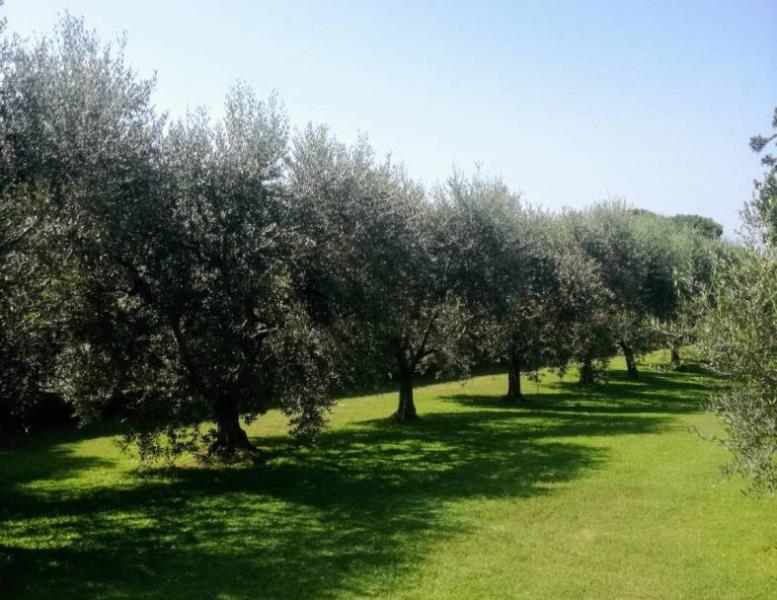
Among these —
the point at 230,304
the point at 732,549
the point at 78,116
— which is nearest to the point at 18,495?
the point at 230,304

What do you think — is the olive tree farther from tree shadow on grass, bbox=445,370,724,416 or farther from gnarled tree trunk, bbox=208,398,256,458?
tree shadow on grass, bbox=445,370,724,416

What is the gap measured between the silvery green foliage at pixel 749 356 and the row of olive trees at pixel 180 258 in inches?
51.9

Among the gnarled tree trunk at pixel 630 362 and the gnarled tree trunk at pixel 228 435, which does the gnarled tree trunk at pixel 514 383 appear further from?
the gnarled tree trunk at pixel 228 435

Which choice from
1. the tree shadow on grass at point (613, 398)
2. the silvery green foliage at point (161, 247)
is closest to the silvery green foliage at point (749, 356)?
the silvery green foliage at point (161, 247)

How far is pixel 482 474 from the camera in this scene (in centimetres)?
2377

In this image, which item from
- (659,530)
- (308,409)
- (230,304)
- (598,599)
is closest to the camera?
(598,599)

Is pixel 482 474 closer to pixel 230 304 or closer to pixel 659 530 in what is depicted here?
pixel 659 530

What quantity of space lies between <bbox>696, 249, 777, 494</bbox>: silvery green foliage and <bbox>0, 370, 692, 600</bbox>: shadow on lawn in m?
7.22

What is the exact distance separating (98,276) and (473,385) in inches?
1523

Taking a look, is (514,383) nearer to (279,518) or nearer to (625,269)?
(625,269)

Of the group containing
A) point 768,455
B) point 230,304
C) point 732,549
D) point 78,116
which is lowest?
point 732,549

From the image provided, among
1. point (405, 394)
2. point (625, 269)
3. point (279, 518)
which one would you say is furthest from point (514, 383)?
point (279, 518)

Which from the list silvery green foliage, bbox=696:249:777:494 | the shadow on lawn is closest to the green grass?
the shadow on lawn

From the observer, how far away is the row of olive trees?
17.0 metres
